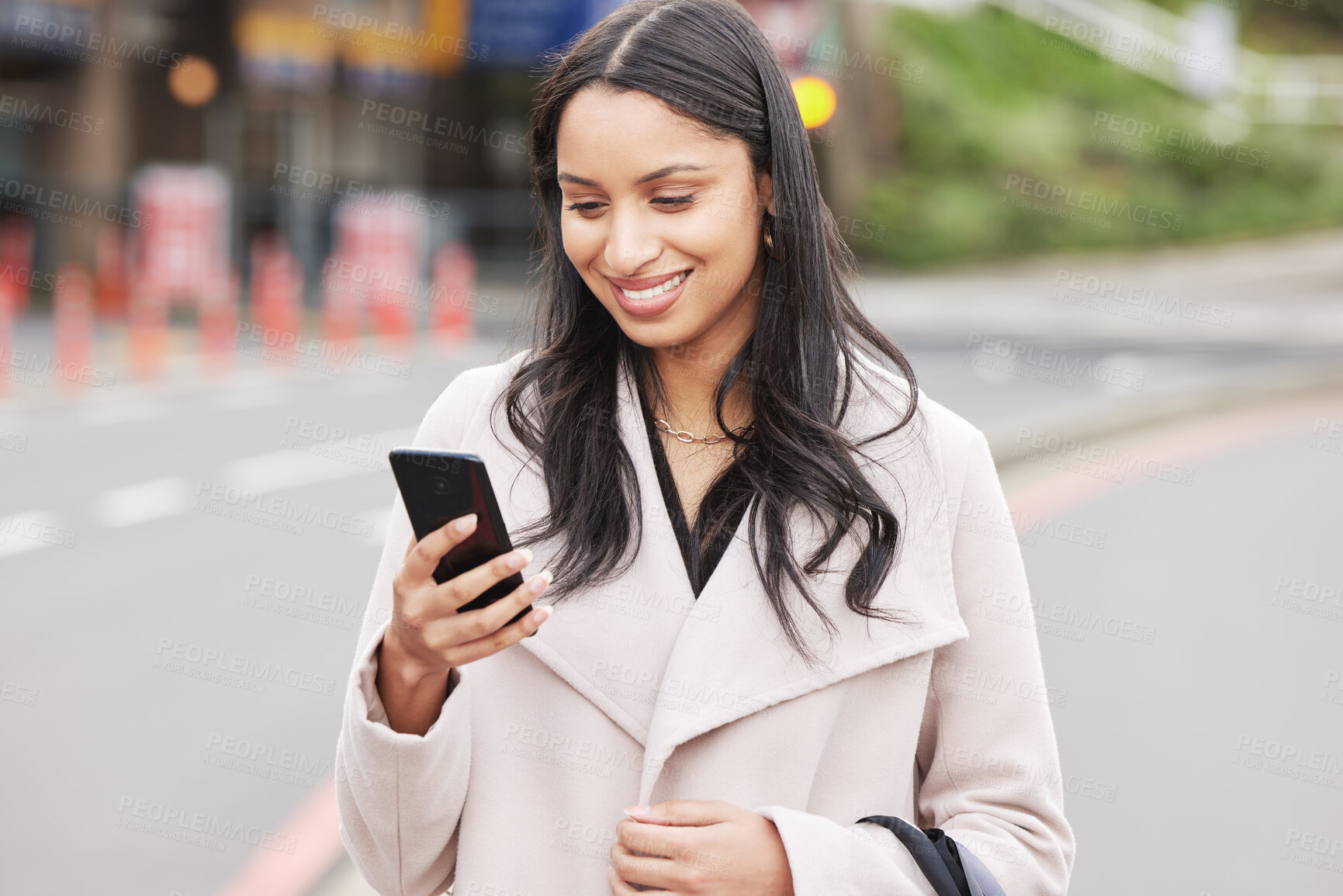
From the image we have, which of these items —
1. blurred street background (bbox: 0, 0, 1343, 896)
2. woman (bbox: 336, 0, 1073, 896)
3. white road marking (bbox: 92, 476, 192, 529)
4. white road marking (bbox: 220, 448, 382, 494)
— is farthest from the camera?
white road marking (bbox: 220, 448, 382, 494)

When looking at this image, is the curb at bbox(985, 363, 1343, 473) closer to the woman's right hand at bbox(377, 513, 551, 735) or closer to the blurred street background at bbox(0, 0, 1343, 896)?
the blurred street background at bbox(0, 0, 1343, 896)

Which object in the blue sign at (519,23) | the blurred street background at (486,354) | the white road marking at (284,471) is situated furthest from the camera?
the blue sign at (519,23)

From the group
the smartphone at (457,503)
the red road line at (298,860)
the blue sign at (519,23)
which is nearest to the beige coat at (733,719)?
the smartphone at (457,503)

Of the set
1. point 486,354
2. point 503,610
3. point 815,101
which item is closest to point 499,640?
Result: point 503,610

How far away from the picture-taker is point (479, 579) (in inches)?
Answer: 60.8

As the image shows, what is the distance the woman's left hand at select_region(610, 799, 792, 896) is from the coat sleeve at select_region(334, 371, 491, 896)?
9.1 inches

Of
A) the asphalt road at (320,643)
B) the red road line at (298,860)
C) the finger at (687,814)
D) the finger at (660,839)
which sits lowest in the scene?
the red road line at (298,860)

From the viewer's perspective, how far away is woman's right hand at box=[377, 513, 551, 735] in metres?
1.55

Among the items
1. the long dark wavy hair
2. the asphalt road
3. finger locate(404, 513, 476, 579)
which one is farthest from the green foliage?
finger locate(404, 513, 476, 579)

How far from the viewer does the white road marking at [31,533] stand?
828 centimetres

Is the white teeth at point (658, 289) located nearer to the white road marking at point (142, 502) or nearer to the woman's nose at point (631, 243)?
the woman's nose at point (631, 243)

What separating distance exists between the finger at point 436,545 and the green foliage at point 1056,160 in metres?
25.8

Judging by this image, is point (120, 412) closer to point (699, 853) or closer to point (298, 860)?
point (298, 860)

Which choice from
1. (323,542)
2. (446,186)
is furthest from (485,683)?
(446,186)
